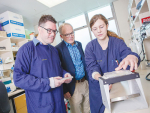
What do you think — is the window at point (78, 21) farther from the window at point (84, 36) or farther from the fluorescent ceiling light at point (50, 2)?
the fluorescent ceiling light at point (50, 2)

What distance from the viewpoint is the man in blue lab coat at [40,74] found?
0.96 meters

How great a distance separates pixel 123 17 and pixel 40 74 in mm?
3781

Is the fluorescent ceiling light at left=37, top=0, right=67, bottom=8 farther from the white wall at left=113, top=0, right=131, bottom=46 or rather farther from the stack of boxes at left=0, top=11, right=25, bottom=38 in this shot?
the white wall at left=113, top=0, right=131, bottom=46

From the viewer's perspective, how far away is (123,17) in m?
3.79

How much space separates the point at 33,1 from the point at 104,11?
2.72 meters

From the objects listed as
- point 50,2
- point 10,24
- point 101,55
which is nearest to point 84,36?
point 50,2

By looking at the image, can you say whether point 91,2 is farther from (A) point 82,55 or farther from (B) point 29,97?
(B) point 29,97

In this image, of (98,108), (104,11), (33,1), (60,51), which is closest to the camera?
(98,108)

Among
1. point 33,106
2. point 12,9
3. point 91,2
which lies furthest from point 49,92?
point 91,2

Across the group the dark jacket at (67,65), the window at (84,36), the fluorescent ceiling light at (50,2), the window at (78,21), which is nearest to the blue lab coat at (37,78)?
the dark jacket at (67,65)

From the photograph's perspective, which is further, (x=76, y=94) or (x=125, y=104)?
(x=76, y=94)

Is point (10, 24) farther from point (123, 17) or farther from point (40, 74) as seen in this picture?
point (123, 17)

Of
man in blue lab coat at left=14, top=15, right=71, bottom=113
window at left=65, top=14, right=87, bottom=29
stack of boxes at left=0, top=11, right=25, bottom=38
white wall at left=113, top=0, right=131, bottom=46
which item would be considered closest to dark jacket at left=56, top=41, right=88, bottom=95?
man in blue lab coat at left=14, top=15, right=71, bottom=113

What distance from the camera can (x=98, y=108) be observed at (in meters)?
0.88
